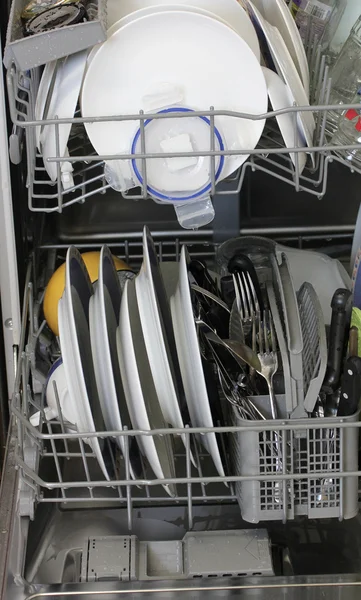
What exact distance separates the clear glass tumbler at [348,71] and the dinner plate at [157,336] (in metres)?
0.27

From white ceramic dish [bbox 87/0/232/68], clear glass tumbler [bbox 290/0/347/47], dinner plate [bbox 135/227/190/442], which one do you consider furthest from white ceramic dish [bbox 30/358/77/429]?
clear glass tumbler [bbox 290/0/347/47]

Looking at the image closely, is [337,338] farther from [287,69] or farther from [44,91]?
[44,91]

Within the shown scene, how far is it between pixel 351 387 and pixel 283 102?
0.98 ft

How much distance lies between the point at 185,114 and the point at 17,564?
0.48 meters

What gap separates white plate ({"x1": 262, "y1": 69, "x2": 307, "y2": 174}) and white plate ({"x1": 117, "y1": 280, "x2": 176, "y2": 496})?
9.0 inches

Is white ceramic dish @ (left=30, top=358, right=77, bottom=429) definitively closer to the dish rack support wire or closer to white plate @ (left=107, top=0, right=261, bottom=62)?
the dish rack support wire

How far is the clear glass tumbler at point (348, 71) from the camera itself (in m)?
0.99

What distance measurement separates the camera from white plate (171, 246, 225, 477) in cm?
87

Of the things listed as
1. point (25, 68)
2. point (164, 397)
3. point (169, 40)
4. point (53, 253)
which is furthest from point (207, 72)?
point (53, 253)

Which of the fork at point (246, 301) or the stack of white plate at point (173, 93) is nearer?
the stack of white plate at point (173, 93)

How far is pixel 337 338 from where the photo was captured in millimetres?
917

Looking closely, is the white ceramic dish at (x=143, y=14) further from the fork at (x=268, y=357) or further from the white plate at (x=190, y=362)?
the fork at (x=268, y=357)

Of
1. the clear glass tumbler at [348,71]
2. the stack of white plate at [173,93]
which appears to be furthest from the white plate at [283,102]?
the clear glass tumbler at [348,71]

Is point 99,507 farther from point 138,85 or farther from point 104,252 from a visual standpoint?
point 138,85
